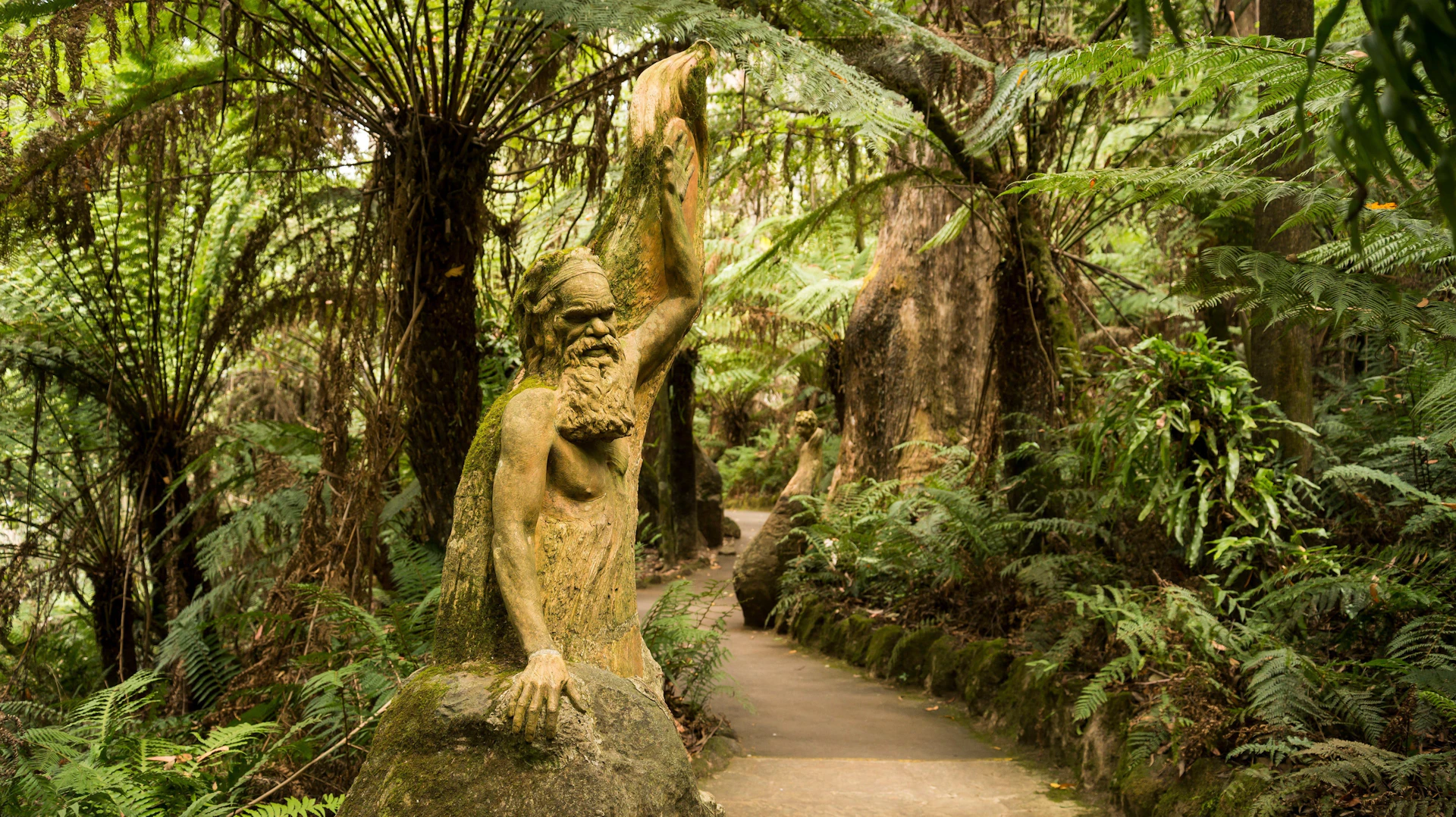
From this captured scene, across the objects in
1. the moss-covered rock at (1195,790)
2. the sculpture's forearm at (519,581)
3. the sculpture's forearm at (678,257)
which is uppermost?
the sculpture's forearm at (678,257)

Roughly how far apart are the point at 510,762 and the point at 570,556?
610mm

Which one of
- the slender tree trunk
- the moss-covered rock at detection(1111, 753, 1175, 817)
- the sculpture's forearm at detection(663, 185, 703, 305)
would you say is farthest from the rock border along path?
the slender tree trunk

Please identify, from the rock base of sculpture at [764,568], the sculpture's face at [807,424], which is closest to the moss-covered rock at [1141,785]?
the rock base of sculpture at [764,568]

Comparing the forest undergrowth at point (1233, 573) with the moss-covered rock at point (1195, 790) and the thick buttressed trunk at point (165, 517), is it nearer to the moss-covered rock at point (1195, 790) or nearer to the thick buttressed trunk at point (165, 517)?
the moss-covered rock at point (1195, 790)

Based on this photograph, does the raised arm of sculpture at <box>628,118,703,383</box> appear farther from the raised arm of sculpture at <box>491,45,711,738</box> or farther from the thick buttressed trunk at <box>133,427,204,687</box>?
the thick buttressed trunk at <box>133,427,204,687</box>

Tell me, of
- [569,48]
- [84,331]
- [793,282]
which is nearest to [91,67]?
[84,331]

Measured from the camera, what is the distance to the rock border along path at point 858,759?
12.6 feet

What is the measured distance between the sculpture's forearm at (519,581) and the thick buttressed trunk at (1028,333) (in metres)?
3.75

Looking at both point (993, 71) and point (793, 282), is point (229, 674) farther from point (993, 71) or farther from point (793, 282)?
point (793, 282)

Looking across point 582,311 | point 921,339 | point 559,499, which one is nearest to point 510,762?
point 559,499

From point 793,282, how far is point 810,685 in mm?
6005

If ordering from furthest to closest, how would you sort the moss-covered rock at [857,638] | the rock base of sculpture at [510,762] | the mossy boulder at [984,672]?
the moss-covered rock at [857,638] → the mossy boulder at [984,672] → the rock base of sculpture at [510,762]

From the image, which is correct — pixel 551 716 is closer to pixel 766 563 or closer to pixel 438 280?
pixel 438 280

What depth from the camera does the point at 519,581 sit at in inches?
95.7
